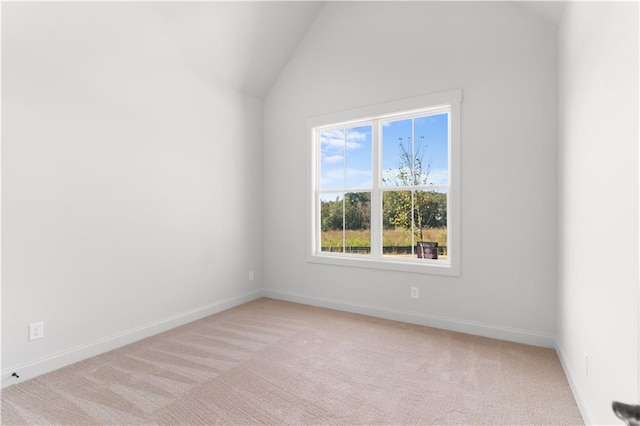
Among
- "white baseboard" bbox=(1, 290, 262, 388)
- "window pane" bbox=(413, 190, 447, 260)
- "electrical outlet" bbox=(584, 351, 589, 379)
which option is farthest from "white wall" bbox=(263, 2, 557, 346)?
"white baseboard" bbox=(1, 290, 262, 388)

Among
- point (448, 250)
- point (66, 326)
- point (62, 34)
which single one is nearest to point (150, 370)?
point (66, 326)

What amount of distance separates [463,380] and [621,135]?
1.76m

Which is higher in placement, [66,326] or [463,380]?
[66,326]

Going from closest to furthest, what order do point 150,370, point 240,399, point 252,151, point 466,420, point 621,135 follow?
point 621,135 < point 466,420 < point 240,399 < point 150,370 < point 252,151

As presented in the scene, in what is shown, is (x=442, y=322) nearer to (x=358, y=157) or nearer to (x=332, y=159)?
(x=358, y=157)

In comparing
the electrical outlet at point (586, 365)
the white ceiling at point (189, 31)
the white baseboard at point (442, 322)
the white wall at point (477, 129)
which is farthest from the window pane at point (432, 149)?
the electrical outlet at point (586, 365)

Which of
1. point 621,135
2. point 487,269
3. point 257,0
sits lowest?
point 487,269

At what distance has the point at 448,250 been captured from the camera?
343 cm

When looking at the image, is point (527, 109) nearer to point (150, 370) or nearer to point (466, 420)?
point (466, 420)

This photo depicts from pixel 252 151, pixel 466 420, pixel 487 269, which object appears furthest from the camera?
pixel 252 151

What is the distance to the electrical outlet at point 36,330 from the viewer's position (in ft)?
8.03

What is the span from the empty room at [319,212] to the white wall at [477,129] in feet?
0.06

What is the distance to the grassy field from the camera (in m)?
3.53

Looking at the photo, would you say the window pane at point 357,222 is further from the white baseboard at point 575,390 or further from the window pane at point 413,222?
the white baseboard at point 575,390
